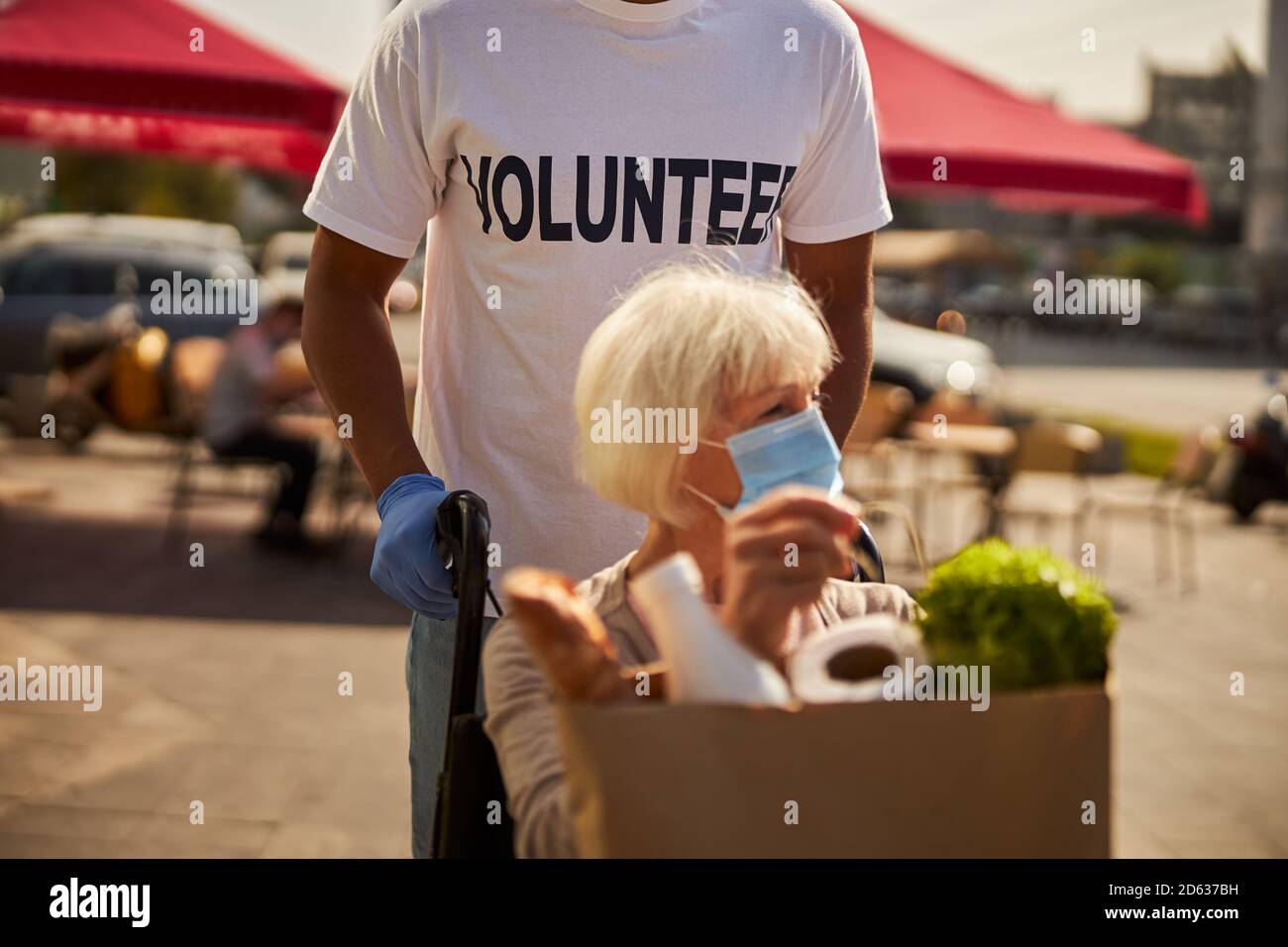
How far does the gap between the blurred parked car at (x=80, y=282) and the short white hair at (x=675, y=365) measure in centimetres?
1301

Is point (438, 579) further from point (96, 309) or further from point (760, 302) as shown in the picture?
point (96, 309)

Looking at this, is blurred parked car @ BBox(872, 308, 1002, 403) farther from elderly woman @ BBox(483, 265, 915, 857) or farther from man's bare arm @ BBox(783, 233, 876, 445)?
elderly woman @ BBox(483, 265, 915, 857)

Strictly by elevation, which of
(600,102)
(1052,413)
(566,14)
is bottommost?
(600,102)

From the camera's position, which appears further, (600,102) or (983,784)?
(600,102)

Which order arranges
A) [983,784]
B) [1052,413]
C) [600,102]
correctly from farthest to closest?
[1052,413]
[600,102]
[983,784]

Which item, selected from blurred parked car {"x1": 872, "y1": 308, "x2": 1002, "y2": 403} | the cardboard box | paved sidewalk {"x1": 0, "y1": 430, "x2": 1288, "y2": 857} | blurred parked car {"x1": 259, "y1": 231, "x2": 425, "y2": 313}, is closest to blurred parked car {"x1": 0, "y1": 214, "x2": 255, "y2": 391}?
paved sidewalk {"x1": 0, "y1": 430, "x2": 1288, "y2": 857}

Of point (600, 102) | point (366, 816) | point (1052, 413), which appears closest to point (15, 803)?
point (366, 816)

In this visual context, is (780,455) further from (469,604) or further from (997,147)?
(997,147)

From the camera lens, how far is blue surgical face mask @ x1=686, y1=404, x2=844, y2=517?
1.52 m

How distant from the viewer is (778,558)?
1.27 metres

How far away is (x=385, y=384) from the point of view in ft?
6.86

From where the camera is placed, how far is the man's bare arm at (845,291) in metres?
2.19

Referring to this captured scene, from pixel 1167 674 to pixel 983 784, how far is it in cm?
605

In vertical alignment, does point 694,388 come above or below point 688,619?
above
